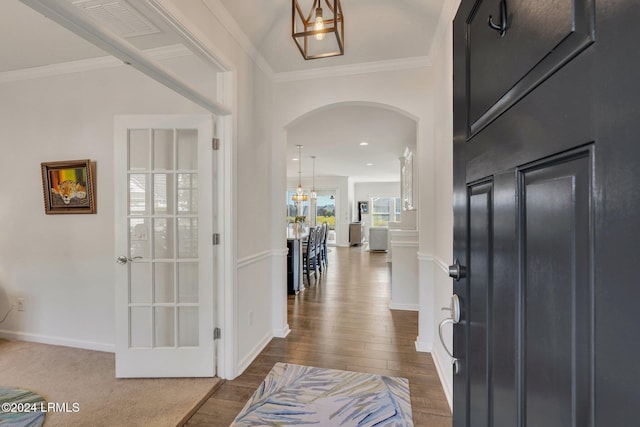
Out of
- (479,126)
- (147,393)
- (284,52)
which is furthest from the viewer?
(284,52)

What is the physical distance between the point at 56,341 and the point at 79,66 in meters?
2.64

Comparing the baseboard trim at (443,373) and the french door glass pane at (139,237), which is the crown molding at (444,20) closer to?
the baseboard trim at (443,373)

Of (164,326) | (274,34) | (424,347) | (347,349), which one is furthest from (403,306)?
(274,34)

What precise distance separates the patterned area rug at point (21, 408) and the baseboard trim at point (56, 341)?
0.60 m

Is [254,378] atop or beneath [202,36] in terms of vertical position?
beneath

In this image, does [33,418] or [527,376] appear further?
[33,418]

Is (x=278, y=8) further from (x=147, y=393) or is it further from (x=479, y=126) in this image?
(x=147, y=393)

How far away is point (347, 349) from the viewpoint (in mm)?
2777

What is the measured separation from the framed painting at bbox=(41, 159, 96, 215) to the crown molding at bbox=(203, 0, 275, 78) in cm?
176

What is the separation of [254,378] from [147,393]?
0.75 metres

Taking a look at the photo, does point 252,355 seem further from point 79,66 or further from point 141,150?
point 79,66


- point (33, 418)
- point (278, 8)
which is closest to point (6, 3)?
point (278, 8)

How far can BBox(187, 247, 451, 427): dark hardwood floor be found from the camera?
197cm

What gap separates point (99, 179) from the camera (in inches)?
105
